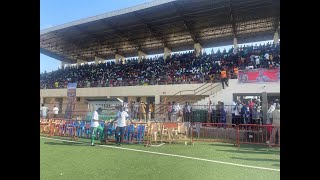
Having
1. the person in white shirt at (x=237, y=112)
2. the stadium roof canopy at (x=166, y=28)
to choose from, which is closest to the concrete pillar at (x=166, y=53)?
the stadium roof canopy at (x=166, y=28)

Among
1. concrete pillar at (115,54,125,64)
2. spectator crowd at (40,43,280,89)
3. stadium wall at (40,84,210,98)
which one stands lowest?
stadium wall at (40,84,210,98)

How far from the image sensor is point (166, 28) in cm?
2244

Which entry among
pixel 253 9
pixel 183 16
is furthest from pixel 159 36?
pixel 253 9

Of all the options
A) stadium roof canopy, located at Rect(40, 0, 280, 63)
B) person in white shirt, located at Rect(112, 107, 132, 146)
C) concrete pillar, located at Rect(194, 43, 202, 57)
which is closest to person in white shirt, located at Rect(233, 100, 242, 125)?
person in white shirt, located at Rect(112, 107, 132, 146)

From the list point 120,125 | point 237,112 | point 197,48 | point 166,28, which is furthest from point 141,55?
point 120,125

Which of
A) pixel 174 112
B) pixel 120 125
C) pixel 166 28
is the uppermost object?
pixel 166 28

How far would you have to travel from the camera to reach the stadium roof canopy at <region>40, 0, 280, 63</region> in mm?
18266

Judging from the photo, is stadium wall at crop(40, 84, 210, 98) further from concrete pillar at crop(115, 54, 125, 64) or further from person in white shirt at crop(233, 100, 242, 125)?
person in white shirt at crop(233, 100, 242, 125)

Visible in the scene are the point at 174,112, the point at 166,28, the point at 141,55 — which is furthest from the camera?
the point at 141,55

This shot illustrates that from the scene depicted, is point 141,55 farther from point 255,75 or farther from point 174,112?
point 174,112

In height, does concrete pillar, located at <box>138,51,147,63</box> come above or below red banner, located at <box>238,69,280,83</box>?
above

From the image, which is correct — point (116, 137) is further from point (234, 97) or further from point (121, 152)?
point (234, 97)

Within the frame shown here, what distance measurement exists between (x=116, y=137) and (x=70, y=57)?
22.1m
